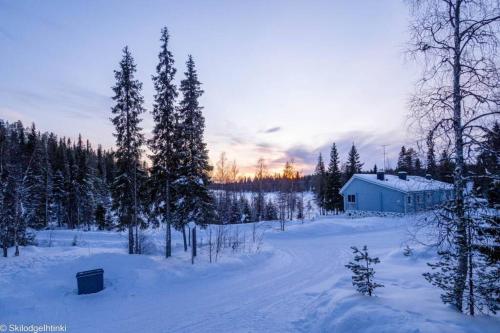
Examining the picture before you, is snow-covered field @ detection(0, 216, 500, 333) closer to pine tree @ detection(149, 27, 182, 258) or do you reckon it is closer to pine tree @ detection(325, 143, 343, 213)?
pine tree @ detection(149, 27, 182, 258)

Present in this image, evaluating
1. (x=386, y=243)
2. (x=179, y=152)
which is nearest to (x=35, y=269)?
(x=179, y=152)

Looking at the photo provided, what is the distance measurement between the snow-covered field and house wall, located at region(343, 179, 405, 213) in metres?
25.1

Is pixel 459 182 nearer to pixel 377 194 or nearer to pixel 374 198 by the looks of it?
pixel 377 194

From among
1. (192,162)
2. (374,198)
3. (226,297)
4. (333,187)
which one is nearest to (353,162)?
(333,187)

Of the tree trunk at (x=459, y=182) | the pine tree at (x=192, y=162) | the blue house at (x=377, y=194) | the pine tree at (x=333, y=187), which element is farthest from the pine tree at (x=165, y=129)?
the pine tree at (x=333, y=187)

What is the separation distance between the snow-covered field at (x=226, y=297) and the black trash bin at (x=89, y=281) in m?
0.33

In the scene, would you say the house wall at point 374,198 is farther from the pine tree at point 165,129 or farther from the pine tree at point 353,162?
the pine tree at point 165,129

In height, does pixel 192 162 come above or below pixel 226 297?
above

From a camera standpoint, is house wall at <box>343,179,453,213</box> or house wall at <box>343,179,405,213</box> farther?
house wall at <box>343,179,405,213</box>

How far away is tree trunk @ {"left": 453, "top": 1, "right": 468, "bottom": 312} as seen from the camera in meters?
7.60

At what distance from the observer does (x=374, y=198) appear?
4416 centimetres

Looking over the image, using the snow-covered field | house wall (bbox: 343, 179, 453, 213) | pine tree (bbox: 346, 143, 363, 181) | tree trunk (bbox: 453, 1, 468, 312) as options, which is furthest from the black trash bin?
pine tree (bbox: 346, 143, 363, 181)

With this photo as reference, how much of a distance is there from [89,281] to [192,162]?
434 inches

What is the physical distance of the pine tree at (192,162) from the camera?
21781 mm
